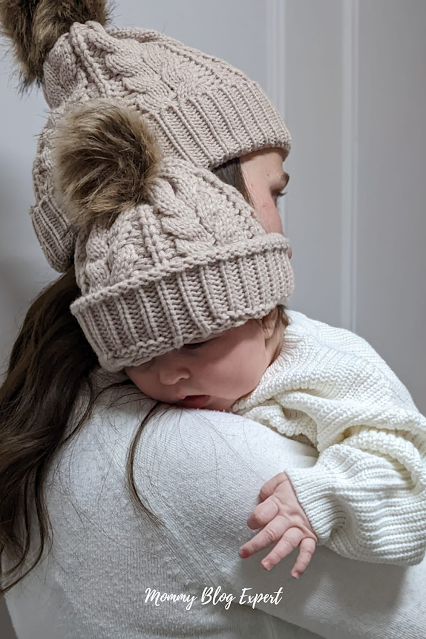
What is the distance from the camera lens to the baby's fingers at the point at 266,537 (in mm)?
597

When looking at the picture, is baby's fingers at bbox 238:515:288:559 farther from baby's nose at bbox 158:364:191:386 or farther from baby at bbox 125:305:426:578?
baby's nose at bbox 158:364:191:386

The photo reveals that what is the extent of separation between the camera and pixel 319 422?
0.75m

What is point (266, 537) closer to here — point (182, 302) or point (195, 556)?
point (195, 556)

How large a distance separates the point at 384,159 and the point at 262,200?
93 cm

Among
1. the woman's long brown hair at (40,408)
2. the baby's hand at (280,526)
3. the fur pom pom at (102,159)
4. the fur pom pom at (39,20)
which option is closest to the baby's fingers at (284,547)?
the baby's hand at (280,526)

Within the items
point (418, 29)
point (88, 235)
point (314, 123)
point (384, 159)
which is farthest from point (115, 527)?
point (418, 29)

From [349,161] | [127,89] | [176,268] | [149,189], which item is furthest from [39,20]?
[349,161]

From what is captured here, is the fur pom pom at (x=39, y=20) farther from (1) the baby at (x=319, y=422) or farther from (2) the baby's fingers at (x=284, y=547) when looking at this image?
(2) the baby's fingers at (x=284, y=547)

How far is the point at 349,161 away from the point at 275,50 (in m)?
0.36

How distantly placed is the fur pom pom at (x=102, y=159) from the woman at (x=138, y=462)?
1 cm

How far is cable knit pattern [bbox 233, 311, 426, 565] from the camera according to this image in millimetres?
647

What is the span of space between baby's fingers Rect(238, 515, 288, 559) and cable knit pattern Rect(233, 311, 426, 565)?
37 millimetres

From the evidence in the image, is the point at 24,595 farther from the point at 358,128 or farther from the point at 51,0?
the point at 358,128

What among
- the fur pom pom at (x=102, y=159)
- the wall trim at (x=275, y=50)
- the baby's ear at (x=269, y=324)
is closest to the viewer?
the fur pom pom at (x=102, y=159)
